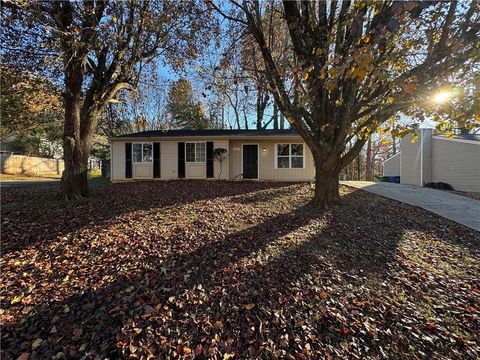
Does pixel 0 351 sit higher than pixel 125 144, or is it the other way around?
pixel 125 144

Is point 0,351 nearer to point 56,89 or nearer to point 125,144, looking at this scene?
point 56,89

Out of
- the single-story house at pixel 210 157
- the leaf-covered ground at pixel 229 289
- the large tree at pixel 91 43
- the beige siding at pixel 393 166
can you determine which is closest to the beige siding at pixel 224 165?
the single-story house at pixel 210 157

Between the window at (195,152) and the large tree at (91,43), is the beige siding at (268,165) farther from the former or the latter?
the large tree at (91,43)

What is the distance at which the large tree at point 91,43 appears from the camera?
511 centimetres

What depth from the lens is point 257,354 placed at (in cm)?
211

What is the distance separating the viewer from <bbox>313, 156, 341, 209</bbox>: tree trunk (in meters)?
6.39

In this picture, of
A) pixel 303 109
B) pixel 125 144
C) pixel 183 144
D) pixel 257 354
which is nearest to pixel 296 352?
pixel 257 354

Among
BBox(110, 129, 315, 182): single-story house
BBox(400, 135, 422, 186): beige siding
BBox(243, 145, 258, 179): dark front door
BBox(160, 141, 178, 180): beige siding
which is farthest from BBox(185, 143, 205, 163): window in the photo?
BBox(400, 135, 422, 186): beige siding

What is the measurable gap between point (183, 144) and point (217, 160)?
1956 millimetres

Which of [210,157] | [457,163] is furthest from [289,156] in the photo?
[457,163]

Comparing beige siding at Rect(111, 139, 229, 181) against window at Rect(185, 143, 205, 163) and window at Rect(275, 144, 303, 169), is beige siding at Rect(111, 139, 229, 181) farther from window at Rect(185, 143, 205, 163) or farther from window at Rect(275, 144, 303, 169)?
window at Rect(275, 144, 303, 169)

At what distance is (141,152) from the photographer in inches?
500

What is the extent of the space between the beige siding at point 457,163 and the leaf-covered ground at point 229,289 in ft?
30.9

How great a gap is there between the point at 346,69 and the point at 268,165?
28.7 ft
